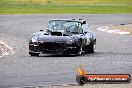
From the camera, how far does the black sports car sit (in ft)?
58.7

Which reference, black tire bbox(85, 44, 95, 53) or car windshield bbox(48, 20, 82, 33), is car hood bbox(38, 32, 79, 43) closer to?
car windshield bbox(48, 20, 82, 33)

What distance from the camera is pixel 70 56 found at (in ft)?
59.5

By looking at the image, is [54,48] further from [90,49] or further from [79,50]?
[90,49]

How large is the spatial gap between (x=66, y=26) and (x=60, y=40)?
1.54m

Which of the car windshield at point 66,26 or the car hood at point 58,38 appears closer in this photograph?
the car hood at point 58,38

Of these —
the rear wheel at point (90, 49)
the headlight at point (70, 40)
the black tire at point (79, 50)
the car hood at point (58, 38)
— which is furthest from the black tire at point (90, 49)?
the headlight at point (70, 40)

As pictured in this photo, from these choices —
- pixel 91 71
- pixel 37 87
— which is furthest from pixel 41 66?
pixel 37 87

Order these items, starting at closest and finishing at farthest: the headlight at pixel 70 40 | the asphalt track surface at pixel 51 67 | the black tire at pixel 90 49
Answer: the asphalt track surface at pixel 51 67 < the headlight at pixel 70 40 < the black tire at pixel 90 49

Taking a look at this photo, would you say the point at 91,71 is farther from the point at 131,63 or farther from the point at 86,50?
the point at 86,50

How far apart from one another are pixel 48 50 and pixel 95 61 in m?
2.02

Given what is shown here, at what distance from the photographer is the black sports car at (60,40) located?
705 inches


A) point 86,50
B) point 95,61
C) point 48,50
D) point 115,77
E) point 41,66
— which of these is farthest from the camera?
point 86,50

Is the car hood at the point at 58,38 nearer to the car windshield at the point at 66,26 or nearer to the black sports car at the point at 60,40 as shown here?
the black sports car at the point at 60,40

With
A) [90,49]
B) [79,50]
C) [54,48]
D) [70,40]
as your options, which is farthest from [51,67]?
[90,49]
